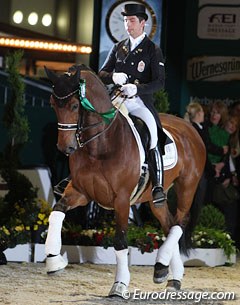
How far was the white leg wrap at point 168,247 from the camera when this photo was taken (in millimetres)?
8094

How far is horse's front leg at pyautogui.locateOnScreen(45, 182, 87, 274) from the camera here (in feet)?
25.1

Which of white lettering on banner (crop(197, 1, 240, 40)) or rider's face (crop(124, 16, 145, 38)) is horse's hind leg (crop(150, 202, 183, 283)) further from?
white lettering on banner (crop(197, 1, 240, 40))

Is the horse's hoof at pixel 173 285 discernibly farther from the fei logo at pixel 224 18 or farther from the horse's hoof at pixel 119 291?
the fei logo at pixel 224 18

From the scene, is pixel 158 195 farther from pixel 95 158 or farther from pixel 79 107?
pixel 79 107

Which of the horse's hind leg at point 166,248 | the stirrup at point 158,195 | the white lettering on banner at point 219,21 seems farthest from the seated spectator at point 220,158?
the stirrup at point 158,195

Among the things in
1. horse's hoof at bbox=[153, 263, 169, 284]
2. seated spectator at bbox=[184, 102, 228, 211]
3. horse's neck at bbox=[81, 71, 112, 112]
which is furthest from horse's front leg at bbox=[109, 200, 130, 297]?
seated spectator at bbox=[184, 102, 228, 211]

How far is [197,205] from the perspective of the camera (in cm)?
957

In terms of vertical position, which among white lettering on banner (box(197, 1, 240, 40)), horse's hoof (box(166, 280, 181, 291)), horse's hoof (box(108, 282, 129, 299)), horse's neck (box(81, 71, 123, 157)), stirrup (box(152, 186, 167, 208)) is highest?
white lettering on banner (box(197, 1, 240, 40))

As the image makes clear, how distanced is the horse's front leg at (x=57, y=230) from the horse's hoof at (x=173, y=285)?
1.04 metres

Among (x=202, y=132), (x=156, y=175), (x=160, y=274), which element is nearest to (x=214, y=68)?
(x=202, y=132)

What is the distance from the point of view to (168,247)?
26.8 feet

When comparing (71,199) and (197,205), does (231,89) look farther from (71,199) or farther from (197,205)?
(71,199)

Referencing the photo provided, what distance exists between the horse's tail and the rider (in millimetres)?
1359

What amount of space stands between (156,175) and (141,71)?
2.83 ft
